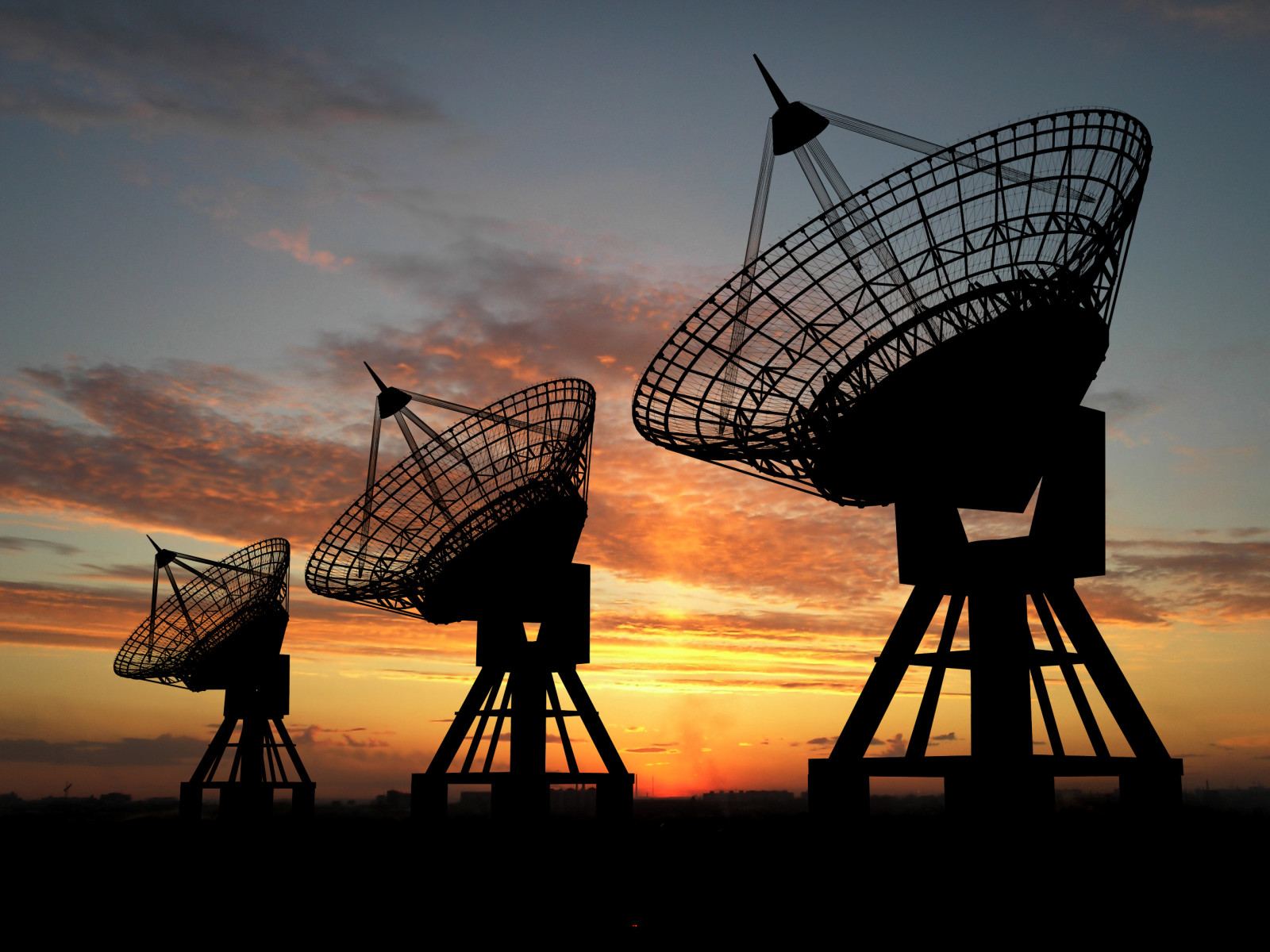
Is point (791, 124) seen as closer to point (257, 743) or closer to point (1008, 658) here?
point (1008, 658)

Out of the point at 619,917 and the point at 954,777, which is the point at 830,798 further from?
the point at 619,917

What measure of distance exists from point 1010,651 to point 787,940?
282 inches

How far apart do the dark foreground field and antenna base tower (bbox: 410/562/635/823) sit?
1.29 m

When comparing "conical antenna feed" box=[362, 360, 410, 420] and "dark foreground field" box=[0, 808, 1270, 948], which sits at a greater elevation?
"conical antenna feed" box=[362, 360, 410, 420]

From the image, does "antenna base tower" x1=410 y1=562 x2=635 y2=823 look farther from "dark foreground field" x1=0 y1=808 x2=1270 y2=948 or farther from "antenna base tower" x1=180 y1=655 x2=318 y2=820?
"antenna base tower" x1=180 y1=655 x2=318 y2=820

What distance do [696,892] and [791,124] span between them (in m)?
21.2

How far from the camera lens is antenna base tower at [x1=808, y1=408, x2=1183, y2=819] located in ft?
68.6

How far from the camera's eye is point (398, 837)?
69.9 m

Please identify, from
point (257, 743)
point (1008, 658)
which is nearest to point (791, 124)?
point (1008, 658)

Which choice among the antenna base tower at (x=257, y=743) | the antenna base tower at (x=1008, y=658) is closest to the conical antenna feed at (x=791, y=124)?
the antenna base tower at (x=1008, y=658)

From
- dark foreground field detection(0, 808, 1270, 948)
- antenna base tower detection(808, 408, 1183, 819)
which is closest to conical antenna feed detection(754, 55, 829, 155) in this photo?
antenna base tower detection(808, 408, 1183, 819)

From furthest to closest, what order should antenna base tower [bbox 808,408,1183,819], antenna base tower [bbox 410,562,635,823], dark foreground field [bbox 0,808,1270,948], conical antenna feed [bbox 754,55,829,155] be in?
antenna base tower [bbox 410,562,635,823]
conical antenna feed [bbox 754,55,829,155]
antenna base tower [bbox 808,408,1183,819]
dark foreground field [bbox 0,808,1270,948]

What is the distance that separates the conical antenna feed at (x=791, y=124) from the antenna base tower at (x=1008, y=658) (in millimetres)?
7984

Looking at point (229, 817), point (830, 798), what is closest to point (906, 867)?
point (830, 798)
